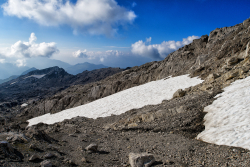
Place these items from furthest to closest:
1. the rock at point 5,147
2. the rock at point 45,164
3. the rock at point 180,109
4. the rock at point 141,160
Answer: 1. the rock at point 180,109
2. the rock at point 141,160
3. the rock at point 5,147
4. the rock at point 45,164

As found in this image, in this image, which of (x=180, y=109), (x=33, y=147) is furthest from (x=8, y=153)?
(x=180, y=109)

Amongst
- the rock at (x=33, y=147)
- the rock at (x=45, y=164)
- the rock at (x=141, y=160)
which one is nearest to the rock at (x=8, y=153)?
the rock at (x=33, y=147)

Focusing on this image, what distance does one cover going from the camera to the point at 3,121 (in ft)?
119

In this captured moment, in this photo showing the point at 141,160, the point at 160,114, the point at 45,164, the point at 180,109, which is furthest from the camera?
the point at 160,114

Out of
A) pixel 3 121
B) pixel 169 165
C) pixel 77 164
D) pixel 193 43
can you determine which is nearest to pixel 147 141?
pixel 169 165

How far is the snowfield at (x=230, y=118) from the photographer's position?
7.09 meters

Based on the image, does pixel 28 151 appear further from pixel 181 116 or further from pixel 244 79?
pixel 244 79

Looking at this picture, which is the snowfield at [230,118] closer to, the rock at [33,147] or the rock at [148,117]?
the rock at [148,117]

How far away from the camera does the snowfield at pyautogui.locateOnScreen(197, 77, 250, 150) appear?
709 cm

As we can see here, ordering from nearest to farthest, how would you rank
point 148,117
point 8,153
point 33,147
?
point 8,153 < point 33,147 < point 148,117

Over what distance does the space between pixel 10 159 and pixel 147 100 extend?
16345 mm

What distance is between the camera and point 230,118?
29.0 ft

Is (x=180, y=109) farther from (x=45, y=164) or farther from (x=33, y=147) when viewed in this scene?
(x=33, y=147)

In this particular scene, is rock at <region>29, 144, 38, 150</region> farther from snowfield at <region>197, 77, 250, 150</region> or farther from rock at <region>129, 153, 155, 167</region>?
snowfield at <region>197, 77, 250, 150</region>
